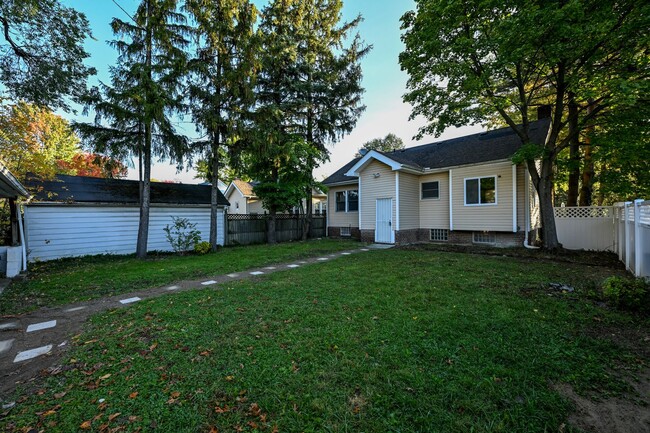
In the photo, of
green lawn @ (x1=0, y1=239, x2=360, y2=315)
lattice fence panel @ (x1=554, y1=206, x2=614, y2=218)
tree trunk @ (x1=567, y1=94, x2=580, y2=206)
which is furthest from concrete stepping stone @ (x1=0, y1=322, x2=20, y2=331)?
tree trunk @ (x1=567, y1=94, x2=580, y2=206)

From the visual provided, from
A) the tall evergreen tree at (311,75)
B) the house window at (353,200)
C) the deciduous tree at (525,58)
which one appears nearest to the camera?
the deciduous tree at (525,58)

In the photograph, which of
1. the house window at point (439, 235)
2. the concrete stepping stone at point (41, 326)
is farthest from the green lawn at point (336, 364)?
the house window at point (439, 235)

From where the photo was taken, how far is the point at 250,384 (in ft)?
7.80

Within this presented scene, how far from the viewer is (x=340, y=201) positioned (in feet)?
52.6

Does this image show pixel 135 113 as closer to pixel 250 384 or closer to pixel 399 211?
pixel 250 384

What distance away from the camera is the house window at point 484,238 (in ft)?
36.9

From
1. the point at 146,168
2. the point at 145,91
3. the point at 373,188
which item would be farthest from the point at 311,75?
the point at 146,168

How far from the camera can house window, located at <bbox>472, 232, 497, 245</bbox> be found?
11.2 metres

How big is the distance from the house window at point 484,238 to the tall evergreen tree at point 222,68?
432 inches

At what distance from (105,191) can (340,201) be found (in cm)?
1116

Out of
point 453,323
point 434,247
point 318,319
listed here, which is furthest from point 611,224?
point 318,319

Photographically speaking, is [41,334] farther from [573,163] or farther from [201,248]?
[573,163]

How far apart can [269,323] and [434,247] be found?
9186mm

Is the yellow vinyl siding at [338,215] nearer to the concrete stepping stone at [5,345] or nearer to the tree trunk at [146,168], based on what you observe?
the tree trunk at [146,168]
